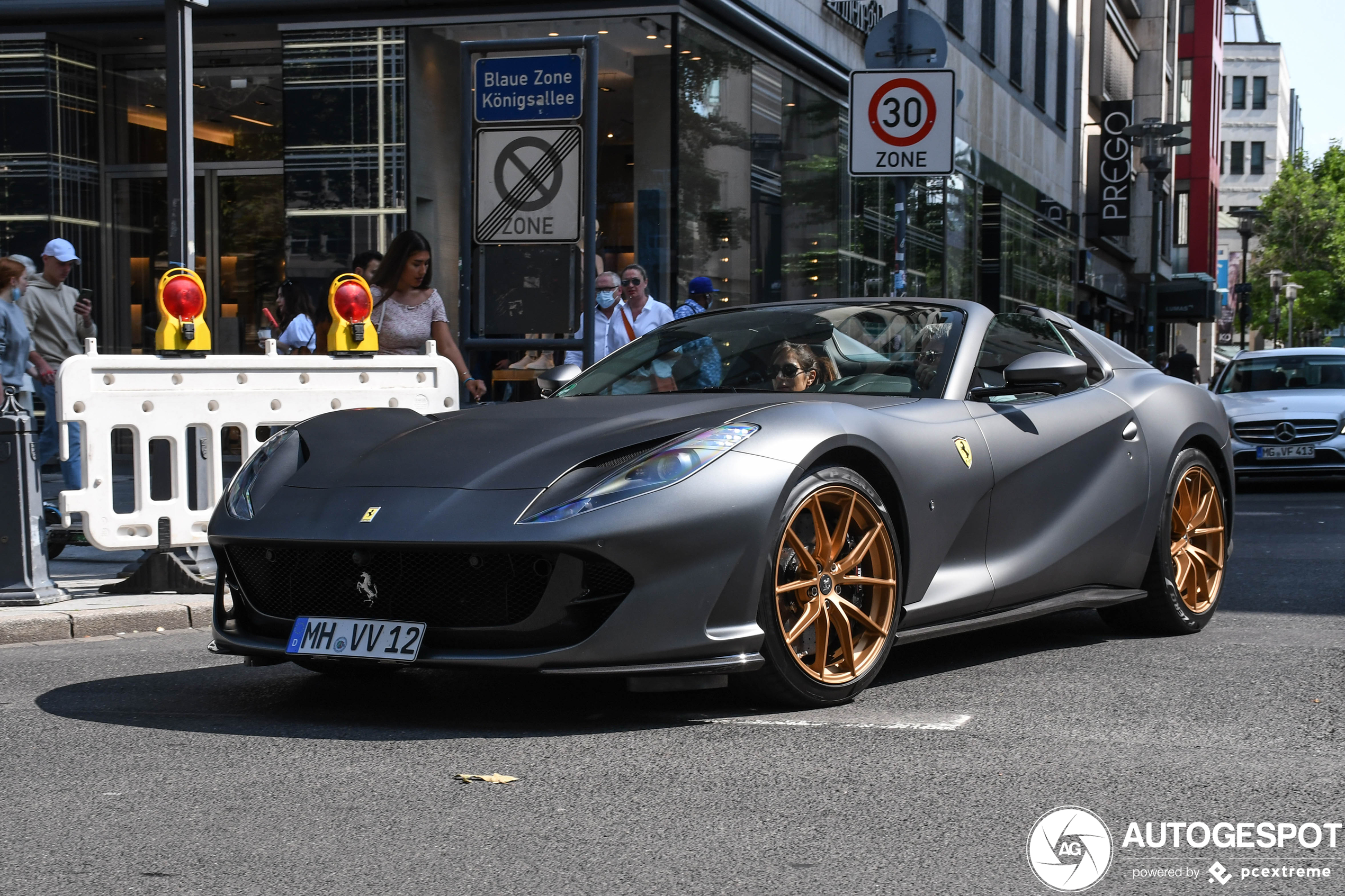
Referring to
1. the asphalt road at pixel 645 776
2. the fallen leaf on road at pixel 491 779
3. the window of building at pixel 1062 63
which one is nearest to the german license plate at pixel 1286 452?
the asphalt road at pixel 645 776

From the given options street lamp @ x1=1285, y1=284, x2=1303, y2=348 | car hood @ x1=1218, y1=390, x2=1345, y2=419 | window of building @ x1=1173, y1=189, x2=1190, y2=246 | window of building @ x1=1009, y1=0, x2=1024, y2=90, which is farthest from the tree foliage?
car hood @ x1=1218, y1=390, x2=1345, y2=419

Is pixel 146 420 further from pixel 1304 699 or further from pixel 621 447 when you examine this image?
pixel 1304 699

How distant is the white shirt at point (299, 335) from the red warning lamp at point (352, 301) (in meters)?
3.17

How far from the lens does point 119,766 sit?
4059 millimetres

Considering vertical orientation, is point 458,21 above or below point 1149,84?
below

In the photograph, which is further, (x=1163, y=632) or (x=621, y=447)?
(x=1163, y=632)

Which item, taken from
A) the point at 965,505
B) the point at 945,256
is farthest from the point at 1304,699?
the point at 945,256

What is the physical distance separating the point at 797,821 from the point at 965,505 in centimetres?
193

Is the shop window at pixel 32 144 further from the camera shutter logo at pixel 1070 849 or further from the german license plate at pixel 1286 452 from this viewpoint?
the camera shutter logo at pixel 1070 849

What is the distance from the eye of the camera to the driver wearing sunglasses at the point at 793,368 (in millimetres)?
5426

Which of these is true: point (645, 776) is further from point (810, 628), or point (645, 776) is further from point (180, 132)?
point (180, 132)

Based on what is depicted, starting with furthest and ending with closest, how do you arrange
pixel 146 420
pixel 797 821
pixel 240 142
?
pixel 240 142 < pixel 146 420 < pixel 797 821

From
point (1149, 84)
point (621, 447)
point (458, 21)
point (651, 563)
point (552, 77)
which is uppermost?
point (1149, 84)

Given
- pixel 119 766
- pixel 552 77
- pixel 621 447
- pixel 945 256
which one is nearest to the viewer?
pixel 119 766
